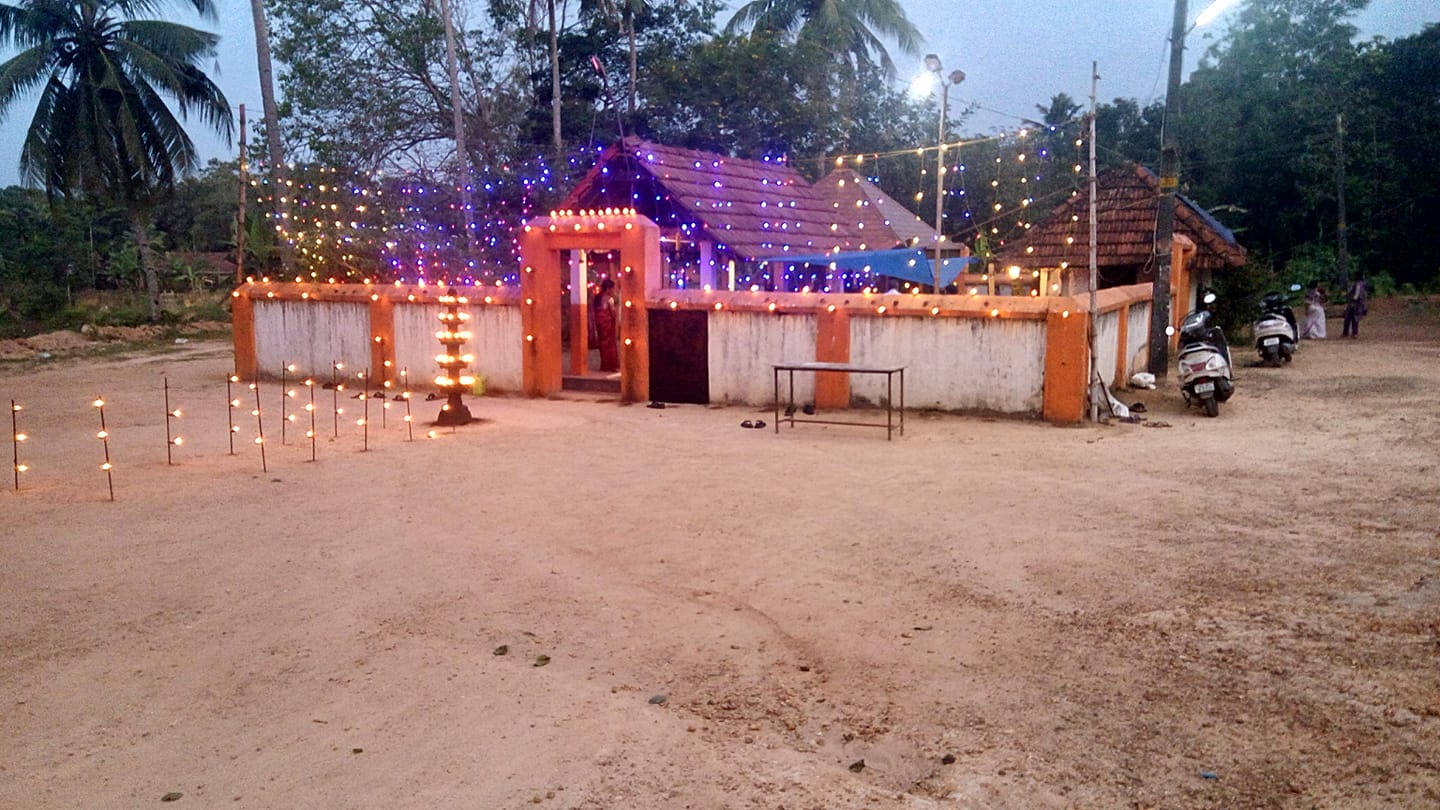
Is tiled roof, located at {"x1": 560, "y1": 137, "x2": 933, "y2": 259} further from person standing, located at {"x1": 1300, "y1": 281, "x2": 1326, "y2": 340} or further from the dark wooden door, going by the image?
person standing, located at {"x1": 1300, "y1": 281, "x2": 1326, "y2": 340}

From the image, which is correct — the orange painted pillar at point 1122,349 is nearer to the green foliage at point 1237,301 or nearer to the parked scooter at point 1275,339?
the parked scooter at point 1275,339

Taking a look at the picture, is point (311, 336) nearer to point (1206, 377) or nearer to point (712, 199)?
point (712, 199)

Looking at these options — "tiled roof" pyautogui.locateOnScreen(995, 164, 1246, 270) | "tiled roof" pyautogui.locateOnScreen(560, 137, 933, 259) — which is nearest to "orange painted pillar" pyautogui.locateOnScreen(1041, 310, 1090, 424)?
"tiled roof" pyautogui.locateOnScreen(560, 137, 933, 259)

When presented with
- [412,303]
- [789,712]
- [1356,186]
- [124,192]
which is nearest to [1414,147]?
[1356,186]

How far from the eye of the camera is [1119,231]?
63.8 ft

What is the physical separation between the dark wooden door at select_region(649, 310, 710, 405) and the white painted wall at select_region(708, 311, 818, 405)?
0.12 m

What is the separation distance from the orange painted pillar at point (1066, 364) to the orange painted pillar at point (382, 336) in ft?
30.6

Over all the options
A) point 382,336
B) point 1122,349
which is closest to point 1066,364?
point 1122,349

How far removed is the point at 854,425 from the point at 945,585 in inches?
225

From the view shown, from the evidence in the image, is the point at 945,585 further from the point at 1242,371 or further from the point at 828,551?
the point at 1242,371

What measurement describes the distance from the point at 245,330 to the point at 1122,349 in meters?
13.4

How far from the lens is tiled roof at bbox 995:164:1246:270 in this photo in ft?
62.8

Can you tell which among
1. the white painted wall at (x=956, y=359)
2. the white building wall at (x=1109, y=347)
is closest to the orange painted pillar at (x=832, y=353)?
the white painted wall at (x=956, y=359)

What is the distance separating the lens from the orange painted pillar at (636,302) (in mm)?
12992
